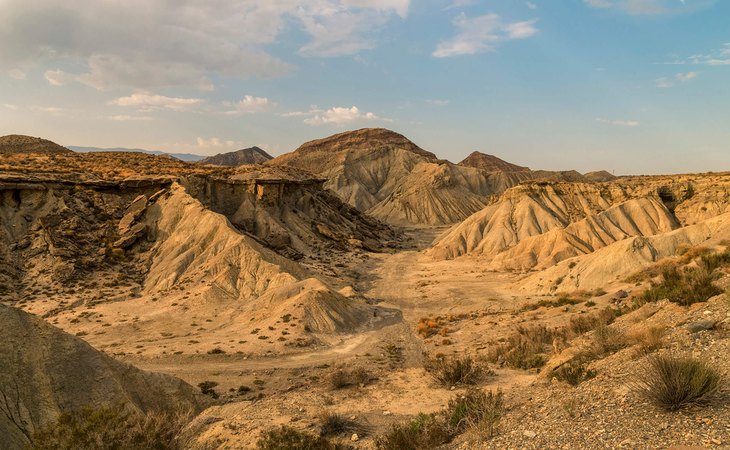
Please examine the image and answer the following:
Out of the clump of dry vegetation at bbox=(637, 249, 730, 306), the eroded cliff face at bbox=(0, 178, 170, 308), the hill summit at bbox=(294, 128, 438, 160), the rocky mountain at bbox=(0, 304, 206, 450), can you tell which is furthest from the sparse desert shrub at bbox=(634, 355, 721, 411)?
the hill summit at bbox=(294, 128, 438, 160)

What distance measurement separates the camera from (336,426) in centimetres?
1245

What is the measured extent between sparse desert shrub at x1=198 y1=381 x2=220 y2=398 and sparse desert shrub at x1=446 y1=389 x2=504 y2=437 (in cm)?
1109

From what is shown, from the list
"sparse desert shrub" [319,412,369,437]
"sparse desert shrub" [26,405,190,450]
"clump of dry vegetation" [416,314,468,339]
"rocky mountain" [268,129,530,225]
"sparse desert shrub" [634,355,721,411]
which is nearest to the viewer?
"sparse desert shrub" [634,355,721,411]

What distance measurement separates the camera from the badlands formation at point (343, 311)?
35.8ft

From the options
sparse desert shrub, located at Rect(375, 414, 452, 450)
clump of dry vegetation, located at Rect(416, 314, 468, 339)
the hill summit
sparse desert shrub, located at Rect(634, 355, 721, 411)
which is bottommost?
clump of dry vegetation, located at Rect(416, 314, 468, 339)

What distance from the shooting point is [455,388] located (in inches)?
625

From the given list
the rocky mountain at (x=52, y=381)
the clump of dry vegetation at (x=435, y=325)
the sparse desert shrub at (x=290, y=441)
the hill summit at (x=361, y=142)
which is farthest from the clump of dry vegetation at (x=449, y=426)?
the hill summit at (x=361, y=142)

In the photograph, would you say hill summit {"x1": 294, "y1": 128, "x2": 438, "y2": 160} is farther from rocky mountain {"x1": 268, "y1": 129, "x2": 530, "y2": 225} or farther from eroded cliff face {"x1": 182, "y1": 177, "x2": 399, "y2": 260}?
eroded cliff face {"x1": 182, "y1": 177, "x2": 399, "y2": 260}

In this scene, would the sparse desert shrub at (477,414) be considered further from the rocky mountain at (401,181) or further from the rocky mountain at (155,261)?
the rocky mountain at (401,181)

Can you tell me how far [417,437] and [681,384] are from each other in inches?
210

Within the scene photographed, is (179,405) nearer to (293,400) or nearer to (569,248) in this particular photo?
(293,400)

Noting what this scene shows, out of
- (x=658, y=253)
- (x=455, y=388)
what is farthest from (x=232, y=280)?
(x=658, y=253)

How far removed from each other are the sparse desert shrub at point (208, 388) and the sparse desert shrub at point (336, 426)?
311 inches

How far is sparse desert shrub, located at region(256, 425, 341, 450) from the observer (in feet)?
35.0
